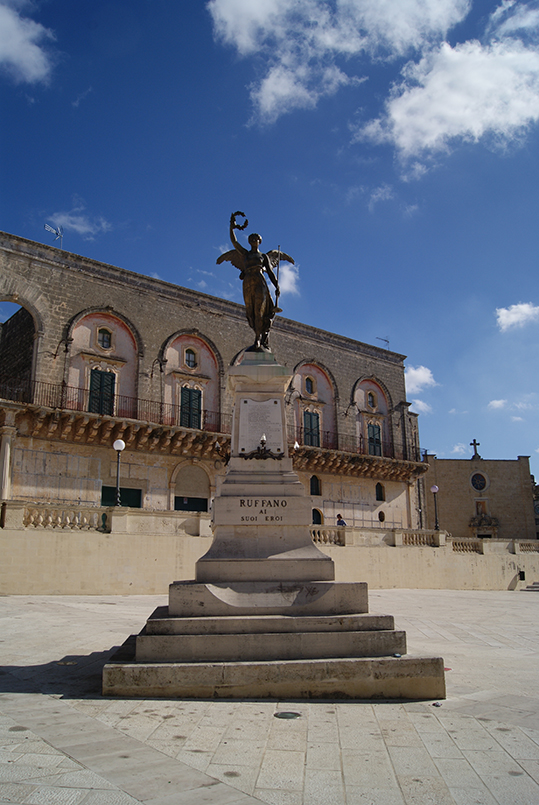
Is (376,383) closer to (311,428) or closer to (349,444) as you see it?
(349,444)

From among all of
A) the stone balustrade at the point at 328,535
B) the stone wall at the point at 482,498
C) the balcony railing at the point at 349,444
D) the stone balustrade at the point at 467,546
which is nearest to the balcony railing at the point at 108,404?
the balcony railing at the point at 349,444

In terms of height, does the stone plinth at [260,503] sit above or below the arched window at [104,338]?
below

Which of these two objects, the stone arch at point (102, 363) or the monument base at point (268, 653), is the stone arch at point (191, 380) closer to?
the stone arch at point (102, 363)

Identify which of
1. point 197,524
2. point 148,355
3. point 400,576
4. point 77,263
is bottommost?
point 400,576

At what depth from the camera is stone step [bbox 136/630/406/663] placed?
18.4 feet

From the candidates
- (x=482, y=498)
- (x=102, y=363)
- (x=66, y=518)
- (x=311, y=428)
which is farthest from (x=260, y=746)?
(x=482, y=498)

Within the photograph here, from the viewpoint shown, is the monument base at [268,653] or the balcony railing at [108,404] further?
the balcony railing at [108,404]

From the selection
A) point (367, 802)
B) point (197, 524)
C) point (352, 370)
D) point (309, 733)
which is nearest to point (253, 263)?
point (309, 733)

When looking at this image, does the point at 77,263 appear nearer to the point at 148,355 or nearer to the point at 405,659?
the point at 148,355

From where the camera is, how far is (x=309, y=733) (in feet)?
14.6

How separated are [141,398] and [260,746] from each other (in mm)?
24471

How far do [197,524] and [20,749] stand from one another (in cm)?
1529

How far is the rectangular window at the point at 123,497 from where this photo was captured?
25578 millimetres

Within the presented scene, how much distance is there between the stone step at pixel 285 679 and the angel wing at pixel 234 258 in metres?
5.72
